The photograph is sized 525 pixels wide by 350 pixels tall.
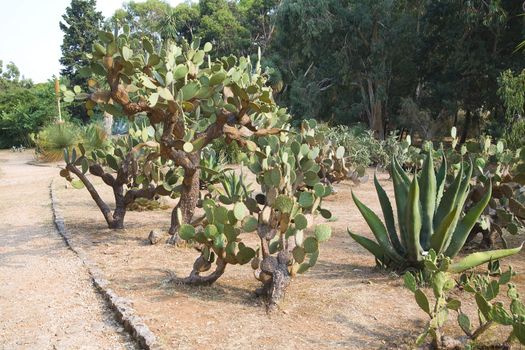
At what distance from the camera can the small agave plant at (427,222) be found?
308 centimetres

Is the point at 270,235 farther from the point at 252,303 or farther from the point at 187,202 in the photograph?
the point at 187,202

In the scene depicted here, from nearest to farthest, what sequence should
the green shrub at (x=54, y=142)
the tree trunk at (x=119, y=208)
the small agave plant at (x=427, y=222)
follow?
the small agave plant at (x=427, y=222), the tree trunk at (x=119, y=208), the green shrub at (x=54, y=142)

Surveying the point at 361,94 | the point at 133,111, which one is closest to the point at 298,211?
the point at 133,111

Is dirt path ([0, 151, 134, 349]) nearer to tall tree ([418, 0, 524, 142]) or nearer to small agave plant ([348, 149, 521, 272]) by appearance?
small agave plant ([348, 149, 521, 272])

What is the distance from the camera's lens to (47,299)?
3.20 metres

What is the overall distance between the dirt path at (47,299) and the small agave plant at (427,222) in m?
1.73

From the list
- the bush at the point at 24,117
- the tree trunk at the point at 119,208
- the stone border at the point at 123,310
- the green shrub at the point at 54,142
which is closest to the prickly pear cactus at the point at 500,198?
the stone border at the point at 123,310

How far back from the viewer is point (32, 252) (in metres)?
4.39

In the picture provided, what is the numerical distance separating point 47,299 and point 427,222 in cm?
244

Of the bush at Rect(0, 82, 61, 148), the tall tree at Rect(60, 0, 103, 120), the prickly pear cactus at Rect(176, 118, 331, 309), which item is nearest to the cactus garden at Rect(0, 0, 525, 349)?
the prickly pear cactus at Rect(176, 118, 331, 309)

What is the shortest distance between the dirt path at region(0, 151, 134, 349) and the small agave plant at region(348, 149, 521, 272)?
1.73 meters

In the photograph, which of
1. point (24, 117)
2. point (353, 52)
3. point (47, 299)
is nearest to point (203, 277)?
point (47, 299)

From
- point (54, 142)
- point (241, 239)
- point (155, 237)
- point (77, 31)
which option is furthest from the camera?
point (77, 31)

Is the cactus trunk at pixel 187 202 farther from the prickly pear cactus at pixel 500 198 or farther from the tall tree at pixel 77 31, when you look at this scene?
the tall tree at pixel 77 31
